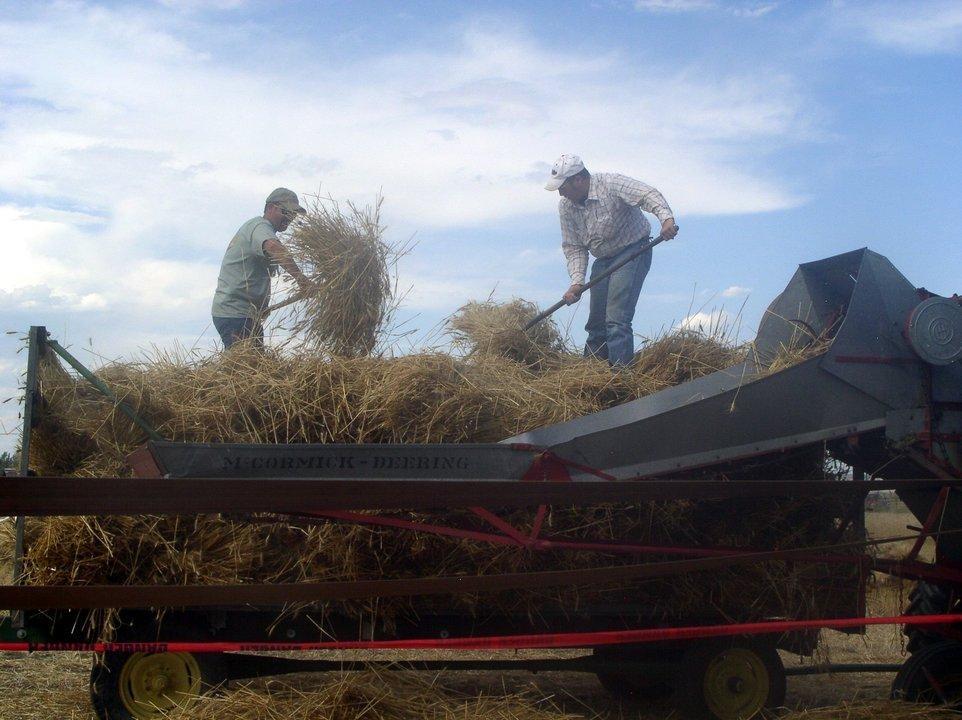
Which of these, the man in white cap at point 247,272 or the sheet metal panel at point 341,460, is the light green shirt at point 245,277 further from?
the sheet metal panel at point 341,460

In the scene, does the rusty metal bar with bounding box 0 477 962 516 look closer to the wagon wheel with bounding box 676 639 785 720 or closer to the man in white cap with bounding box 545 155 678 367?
the wagon wheel with bounding box 676 639 785 720

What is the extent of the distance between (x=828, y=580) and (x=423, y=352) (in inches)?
99.7

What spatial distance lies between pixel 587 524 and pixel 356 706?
4.64ft

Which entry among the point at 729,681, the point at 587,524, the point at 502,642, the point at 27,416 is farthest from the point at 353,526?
the point at 729,681

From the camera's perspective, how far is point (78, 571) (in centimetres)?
434

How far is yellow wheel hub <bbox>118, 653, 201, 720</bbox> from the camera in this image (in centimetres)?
461

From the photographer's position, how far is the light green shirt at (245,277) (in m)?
5.91

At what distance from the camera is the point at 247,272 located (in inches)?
233

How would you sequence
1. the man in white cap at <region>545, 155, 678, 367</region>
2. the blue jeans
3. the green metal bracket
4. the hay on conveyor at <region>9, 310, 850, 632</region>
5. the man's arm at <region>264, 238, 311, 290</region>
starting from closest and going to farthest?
the green metal bracket, the hay on conveyor at <region>9, 310, 850, 632</region>, the man's arm at <region>264, 238, 311, 290</region>, the blue jeans, the man in white cap at <region>545, 155, 678, 367</region>

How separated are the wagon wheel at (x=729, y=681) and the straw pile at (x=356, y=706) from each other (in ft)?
3.27

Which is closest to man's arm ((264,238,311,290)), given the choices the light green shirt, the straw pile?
the light green shirt

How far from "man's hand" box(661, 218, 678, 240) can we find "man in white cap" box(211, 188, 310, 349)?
236 cm

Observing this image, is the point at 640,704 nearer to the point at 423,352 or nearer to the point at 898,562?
the point at 898,562

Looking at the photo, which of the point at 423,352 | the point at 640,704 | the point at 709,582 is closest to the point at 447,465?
the point at 423,352
